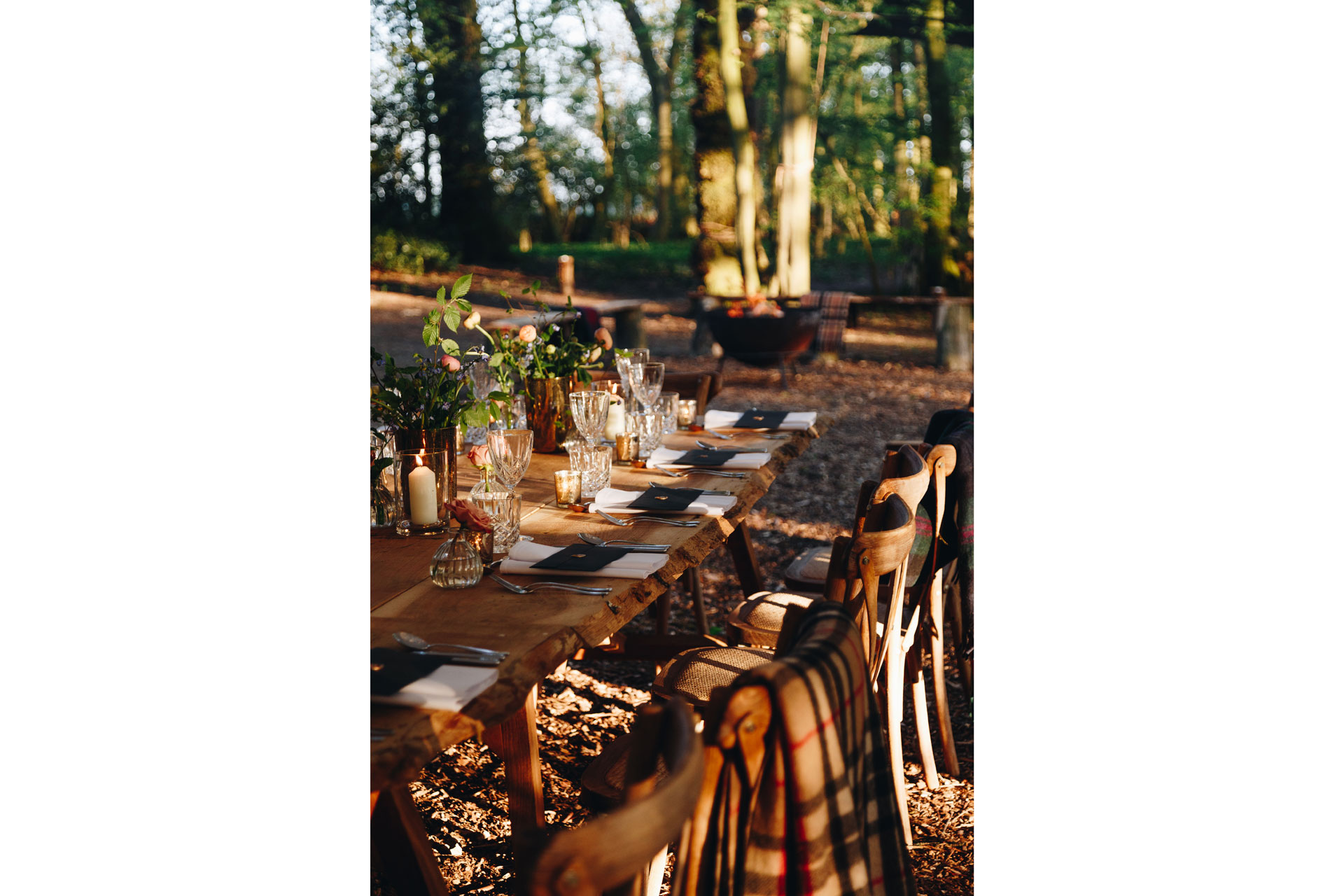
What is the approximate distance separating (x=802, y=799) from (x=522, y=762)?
1.09m

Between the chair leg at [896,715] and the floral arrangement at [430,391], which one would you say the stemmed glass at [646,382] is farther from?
the chair leg at [896,715]

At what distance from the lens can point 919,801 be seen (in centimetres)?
268

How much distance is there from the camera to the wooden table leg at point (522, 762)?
82.0 inches

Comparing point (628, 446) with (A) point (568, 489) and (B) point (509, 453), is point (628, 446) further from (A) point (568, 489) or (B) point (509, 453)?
(B) point (509, 453)

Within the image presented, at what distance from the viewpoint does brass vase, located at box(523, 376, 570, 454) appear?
3129 millimetres

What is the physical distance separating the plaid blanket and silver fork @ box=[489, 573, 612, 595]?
2.05 ft

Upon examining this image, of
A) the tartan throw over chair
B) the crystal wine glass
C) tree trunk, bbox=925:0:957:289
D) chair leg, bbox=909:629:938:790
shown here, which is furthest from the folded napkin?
tree trunk, bbox=925:0:957:289

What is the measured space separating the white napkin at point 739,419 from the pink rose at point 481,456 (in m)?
1.38

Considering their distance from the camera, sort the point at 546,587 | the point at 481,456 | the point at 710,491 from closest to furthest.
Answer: the point at 546,587
the point at 481,456
the point at 710,491

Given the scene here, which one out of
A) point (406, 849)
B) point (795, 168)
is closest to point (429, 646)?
point (406, 849)

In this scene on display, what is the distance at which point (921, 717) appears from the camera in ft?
8.90

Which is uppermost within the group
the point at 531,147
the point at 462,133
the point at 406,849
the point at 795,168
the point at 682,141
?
the point at 682,141
